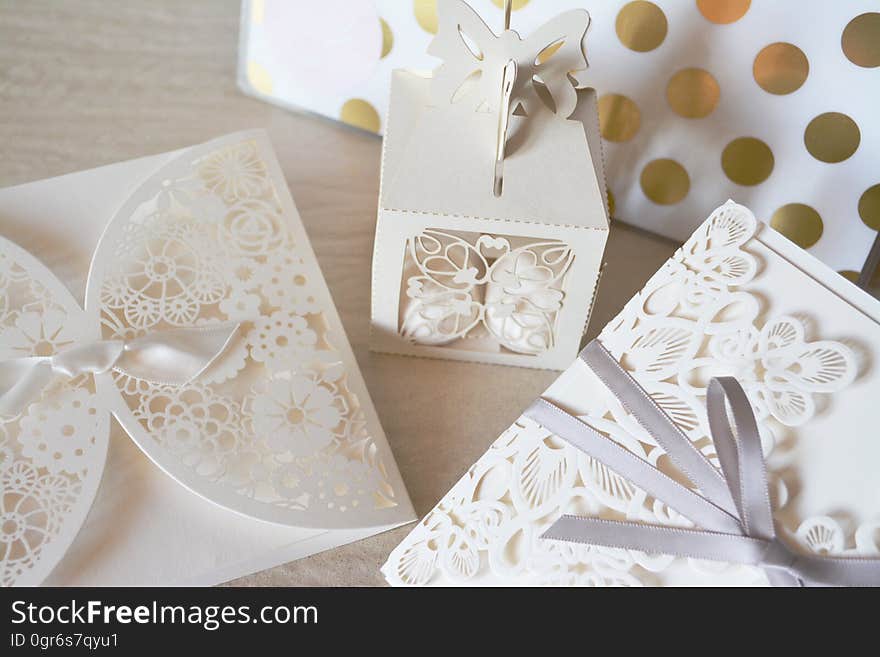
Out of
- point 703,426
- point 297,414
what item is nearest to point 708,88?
point 703,426

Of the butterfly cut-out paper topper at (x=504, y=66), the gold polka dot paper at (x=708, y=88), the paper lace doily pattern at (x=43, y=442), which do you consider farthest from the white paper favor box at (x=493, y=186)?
the paper lace doily pattern at (x=43, y=442)

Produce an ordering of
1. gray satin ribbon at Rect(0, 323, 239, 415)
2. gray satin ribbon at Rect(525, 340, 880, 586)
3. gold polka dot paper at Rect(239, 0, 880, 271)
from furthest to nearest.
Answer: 1. gold polka dot paper at Rect(239, 0, 880, 271)
2. gray satin ribbon at Rect(0, 323, 239, 415)
3. gray satin ribbon at Rect(525, 340, 880, 586)

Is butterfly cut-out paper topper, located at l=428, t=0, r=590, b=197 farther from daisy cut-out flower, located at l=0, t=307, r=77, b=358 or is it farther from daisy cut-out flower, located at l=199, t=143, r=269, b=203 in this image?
daisy cut-out flower, located at l=0, t=307, r=77, b=358

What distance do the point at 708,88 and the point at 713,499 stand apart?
42 centimetres

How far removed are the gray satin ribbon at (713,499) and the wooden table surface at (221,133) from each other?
163mm

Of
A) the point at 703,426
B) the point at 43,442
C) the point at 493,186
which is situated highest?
the point at 493,186

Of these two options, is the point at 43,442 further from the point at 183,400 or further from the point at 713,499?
the point at 713,499

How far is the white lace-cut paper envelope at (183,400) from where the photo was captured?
0.71m

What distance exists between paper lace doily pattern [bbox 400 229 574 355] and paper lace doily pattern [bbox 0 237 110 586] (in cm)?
29

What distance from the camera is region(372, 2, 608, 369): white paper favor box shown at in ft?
2.49

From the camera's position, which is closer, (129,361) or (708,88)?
(129,361)

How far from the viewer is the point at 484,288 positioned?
844 millimetres

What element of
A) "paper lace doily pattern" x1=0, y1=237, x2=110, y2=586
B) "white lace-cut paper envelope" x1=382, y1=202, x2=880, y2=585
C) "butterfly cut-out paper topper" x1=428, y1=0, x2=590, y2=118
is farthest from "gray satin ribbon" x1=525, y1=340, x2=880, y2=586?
"paper lace doily pattern" x1=0, y1=237, x2=110, y2=586
